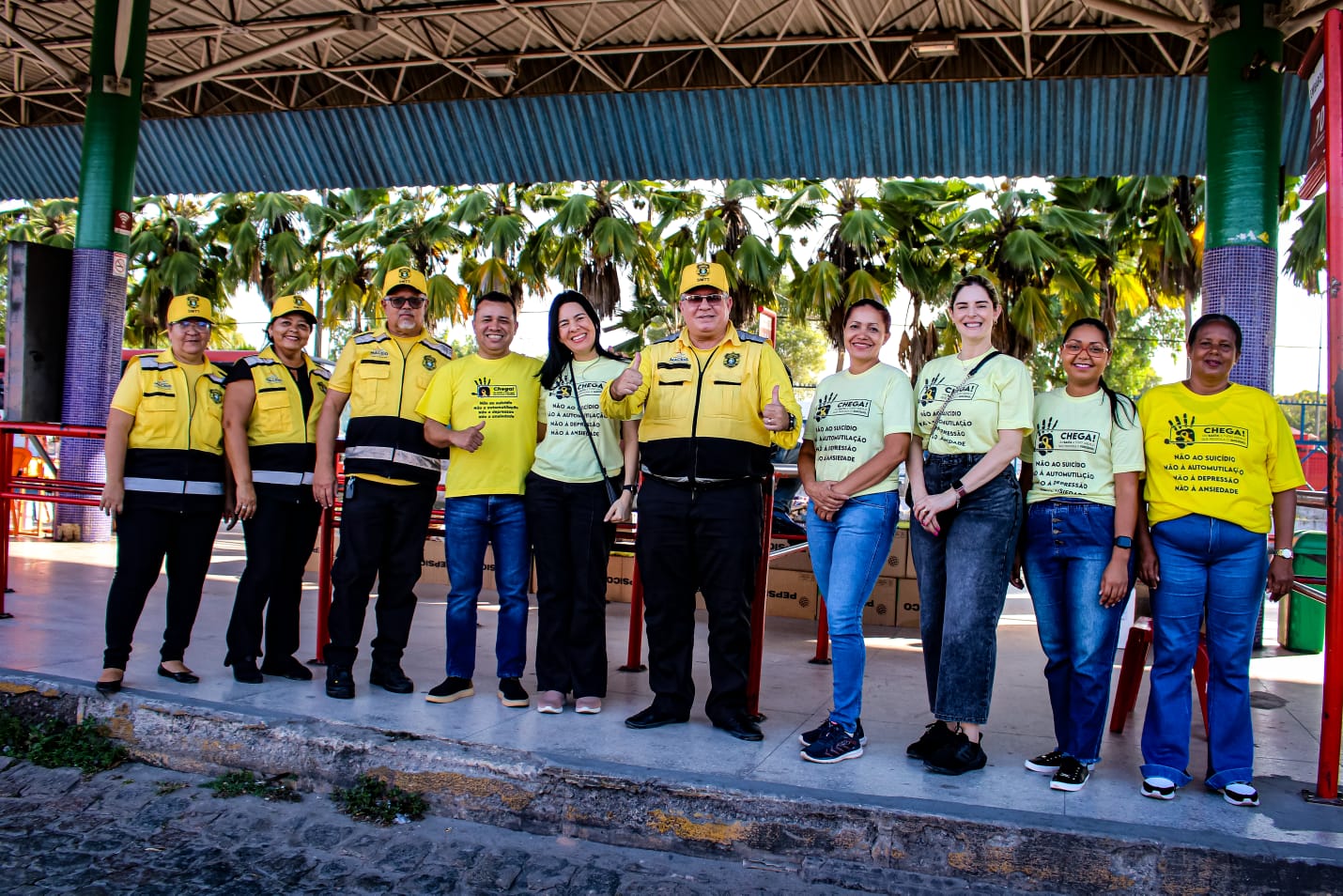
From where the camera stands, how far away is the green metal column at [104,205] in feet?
34.0

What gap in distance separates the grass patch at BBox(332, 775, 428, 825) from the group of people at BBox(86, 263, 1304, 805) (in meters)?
0.72

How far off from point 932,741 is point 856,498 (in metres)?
0.95

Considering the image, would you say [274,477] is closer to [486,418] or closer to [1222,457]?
[486,418]

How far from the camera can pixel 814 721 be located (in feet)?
15.4

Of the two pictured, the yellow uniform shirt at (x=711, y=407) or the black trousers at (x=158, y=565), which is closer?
the yellow uniform shirt at (x=711, y=407)

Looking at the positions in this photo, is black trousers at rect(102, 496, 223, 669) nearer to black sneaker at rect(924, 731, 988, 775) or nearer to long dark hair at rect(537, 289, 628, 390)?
Result: long dark hair at rect(537, 289, 628, 390)

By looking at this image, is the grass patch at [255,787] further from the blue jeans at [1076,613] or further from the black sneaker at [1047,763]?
the blue jeans at [1076,613]

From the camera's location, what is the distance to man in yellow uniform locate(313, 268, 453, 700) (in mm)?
4754

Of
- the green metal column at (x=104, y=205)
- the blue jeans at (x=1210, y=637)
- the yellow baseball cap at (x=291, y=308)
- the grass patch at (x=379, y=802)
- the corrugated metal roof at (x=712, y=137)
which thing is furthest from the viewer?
the green metal column at (x=104, y=205)

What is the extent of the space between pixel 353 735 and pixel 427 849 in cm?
73

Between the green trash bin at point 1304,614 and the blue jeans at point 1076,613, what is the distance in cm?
371

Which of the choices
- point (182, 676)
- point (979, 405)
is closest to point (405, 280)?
point (182, 676)

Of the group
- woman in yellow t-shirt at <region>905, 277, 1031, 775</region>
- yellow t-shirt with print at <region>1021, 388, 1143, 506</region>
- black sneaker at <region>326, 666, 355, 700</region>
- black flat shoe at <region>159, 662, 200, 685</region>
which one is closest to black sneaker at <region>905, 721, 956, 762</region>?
woman in yellow t-shirt at <region>905, 277, 1031, 775</region>

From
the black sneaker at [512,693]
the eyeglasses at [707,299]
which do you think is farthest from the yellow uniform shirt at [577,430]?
the black sneaker at [512,693]
